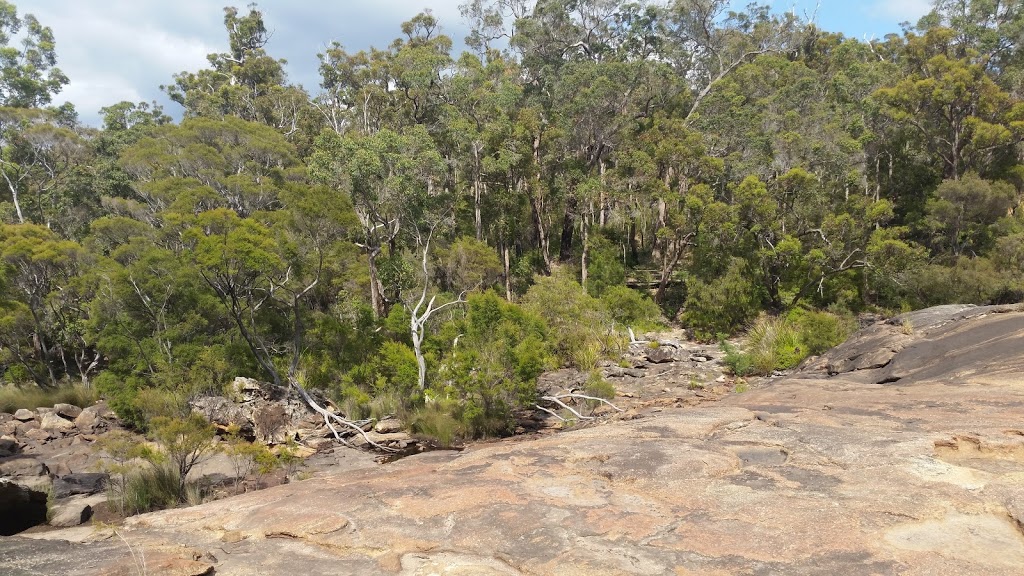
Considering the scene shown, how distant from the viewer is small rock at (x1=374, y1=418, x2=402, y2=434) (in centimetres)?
1541

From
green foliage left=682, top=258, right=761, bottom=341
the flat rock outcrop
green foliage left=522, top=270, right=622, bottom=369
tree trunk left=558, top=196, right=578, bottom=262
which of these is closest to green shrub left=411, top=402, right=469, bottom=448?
the flat rock outcrop

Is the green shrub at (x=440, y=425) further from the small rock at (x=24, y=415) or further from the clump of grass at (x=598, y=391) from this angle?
the small rock at (x=24, y=415)

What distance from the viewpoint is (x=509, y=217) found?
28.3 metres

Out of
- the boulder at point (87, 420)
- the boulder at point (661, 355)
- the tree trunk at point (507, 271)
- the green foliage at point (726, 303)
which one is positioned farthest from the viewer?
the tree trunk at point (507, 271)

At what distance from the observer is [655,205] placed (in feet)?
99.5

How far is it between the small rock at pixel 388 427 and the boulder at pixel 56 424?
32.1ft

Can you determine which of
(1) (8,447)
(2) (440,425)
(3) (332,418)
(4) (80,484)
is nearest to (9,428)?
(1) (8,447)

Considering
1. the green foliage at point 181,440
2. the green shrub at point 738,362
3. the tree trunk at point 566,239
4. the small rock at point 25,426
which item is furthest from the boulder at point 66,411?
the tree trunk at point 566,239

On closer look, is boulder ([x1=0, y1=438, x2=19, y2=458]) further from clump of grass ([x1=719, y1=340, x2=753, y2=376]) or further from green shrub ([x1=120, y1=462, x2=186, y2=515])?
clump of grass ([x1=719, y1=340, x2=753, y2=376])

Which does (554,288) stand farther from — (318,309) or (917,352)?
(917,352)

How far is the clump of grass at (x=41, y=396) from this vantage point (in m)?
18.4

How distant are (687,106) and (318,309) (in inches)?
1004

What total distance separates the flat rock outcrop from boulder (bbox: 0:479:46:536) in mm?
5610

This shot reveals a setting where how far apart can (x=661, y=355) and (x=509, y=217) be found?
37.3ft
